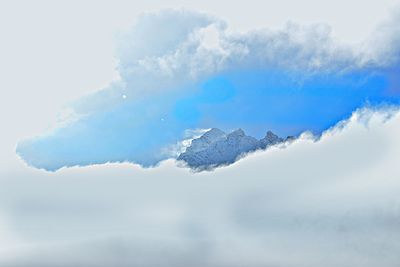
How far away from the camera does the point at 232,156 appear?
12.3 meters

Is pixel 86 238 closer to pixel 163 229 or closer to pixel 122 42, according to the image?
pixel 163 229

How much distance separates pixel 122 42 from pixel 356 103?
307cm

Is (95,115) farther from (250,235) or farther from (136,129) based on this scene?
(250,235)

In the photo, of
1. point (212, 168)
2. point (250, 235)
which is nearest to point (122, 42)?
point (212, 168)

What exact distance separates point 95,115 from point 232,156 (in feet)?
6.05

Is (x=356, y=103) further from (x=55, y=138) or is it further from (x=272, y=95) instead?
(x=55, y=138)

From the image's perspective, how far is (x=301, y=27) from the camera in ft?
39.7

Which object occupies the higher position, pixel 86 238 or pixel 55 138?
pixel 55 138

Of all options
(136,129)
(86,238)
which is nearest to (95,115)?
(136,129)

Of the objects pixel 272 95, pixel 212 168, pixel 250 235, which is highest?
pixel 272 95

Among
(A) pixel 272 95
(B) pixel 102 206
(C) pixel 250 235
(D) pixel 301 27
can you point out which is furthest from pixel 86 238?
(D) pixel 301 27

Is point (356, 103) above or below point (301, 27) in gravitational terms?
below

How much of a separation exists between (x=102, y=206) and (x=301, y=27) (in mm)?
3409

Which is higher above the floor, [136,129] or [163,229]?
[136,129]
